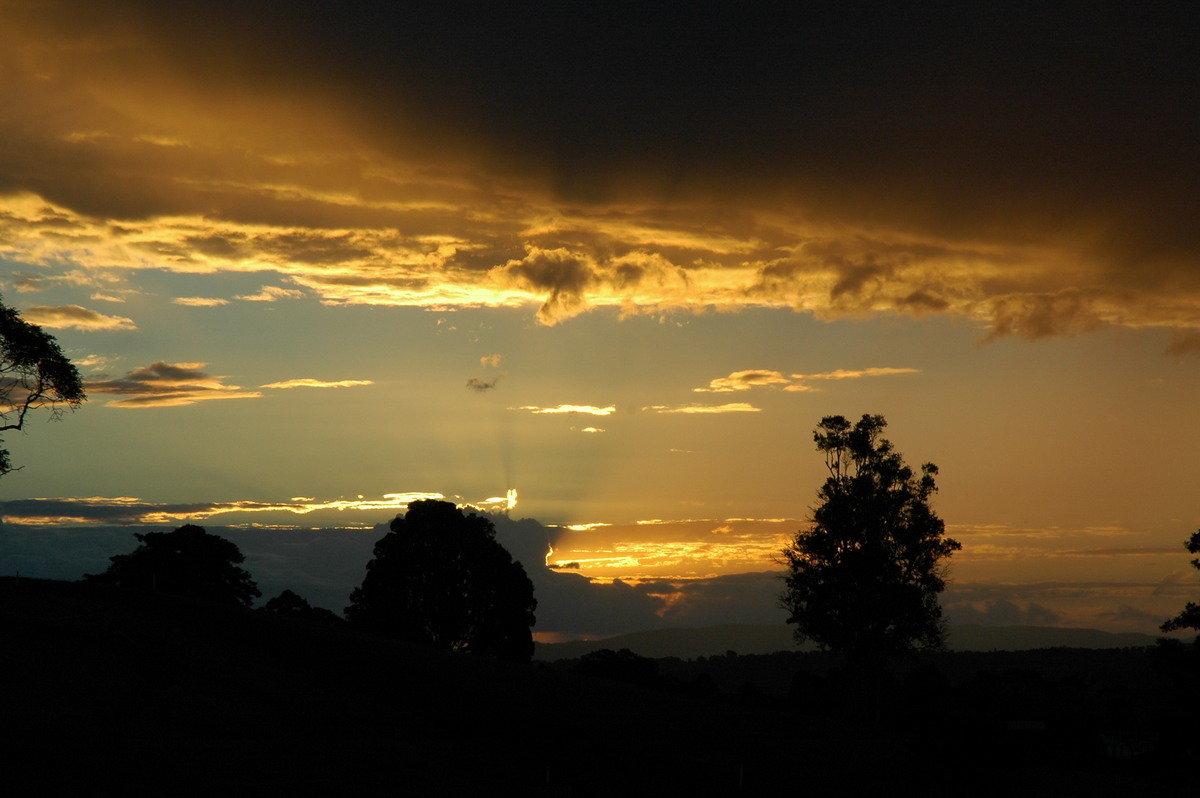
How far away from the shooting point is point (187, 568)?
331 ft

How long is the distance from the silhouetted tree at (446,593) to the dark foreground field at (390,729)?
1443 cm

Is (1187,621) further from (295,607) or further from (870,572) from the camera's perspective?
(295,607)

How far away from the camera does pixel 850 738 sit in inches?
2352

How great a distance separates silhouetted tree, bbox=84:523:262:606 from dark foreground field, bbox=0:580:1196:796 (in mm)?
25864

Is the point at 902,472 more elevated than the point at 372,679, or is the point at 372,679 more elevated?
the point at 902,472

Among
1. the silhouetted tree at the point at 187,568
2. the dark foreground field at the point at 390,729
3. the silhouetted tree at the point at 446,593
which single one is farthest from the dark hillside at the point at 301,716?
the silhouetted tree at the point at 187,568

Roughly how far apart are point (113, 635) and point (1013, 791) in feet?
162

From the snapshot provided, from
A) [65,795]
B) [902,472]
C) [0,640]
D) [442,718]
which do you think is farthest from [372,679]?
[902,472]

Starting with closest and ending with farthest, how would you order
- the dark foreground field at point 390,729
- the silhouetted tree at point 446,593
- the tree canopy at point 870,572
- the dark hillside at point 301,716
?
the dark foreground field at point 390,729
the dark hillside at point 301,716
the tree canopy at point 870,572
the silhouetted tree at point 446,593

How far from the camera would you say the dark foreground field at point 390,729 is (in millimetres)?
41188

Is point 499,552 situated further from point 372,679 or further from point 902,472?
point 902,472

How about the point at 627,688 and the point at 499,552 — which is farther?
the point at 499,552

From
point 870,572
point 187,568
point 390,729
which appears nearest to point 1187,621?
point 870,572

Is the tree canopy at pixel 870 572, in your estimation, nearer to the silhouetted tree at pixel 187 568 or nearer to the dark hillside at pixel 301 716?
the dark hillside at pixel 301 716
